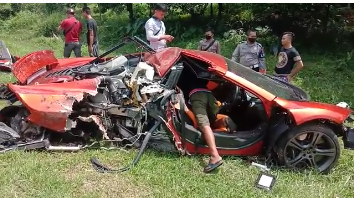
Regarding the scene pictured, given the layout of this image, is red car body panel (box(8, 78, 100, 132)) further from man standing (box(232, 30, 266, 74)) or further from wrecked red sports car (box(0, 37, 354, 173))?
man standing (box(232, 30, 266, 74))

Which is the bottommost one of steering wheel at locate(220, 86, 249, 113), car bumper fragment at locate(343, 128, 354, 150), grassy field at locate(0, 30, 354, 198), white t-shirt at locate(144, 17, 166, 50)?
grassy field at locate(0, 30, 354, 198)

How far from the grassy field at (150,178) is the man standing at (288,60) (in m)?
1.56

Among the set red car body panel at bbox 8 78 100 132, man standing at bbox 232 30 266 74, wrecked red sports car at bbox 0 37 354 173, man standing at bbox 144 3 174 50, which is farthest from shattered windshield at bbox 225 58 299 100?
man standing at bbox 144 3 174 50

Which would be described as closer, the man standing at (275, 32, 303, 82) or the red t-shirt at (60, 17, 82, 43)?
the man standing at (275, 32, 303, 82)

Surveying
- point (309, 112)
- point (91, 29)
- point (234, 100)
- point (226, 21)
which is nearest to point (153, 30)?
point (234, 100)

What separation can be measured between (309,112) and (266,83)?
0.57 meters

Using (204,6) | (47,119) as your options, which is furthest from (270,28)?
(47,119)

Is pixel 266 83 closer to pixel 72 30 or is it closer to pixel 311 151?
pixel 311 151

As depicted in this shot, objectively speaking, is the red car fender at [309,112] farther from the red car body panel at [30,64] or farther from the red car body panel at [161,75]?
the red car body panel at [30,64]

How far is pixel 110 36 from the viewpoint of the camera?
1462cm

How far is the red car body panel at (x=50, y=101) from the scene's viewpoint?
4141 millimetres

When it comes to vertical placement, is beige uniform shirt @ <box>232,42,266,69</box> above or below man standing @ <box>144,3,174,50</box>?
below

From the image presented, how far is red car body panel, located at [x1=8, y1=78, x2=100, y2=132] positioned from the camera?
163 inches

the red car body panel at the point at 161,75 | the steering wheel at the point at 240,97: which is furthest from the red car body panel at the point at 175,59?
the steering wheel at the point at 240,97
